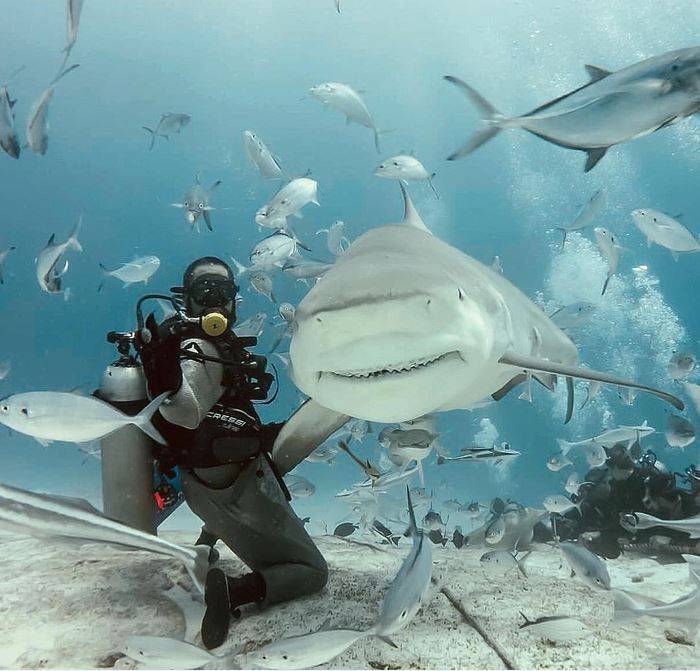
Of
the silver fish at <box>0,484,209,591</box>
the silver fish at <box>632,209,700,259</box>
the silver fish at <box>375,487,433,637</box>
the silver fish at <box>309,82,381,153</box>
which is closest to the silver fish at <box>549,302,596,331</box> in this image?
the silver fish at <box>632,209,700,259</box>

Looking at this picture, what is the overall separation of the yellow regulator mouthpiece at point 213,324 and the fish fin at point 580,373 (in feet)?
5.41

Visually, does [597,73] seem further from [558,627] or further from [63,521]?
[63,521]

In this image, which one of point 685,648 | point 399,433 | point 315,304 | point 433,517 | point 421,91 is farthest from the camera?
point 421,91

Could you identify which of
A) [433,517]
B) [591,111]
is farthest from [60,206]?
[591,111]

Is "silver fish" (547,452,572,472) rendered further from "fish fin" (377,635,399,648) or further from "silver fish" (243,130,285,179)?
"fish fin" (377,635,399,648)

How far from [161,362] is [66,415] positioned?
0.60m

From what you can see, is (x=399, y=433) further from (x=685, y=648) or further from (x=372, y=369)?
(x=372, y=369)

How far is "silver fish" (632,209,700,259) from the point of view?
5.90m

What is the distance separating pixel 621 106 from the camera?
2480 millimetres

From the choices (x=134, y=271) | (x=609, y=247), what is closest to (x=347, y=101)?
(x=609, y=247)

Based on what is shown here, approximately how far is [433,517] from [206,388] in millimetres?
5503

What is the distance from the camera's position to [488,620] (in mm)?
2785

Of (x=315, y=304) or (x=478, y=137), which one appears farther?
(x=478, y=137)

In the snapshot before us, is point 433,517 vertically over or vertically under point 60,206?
under
